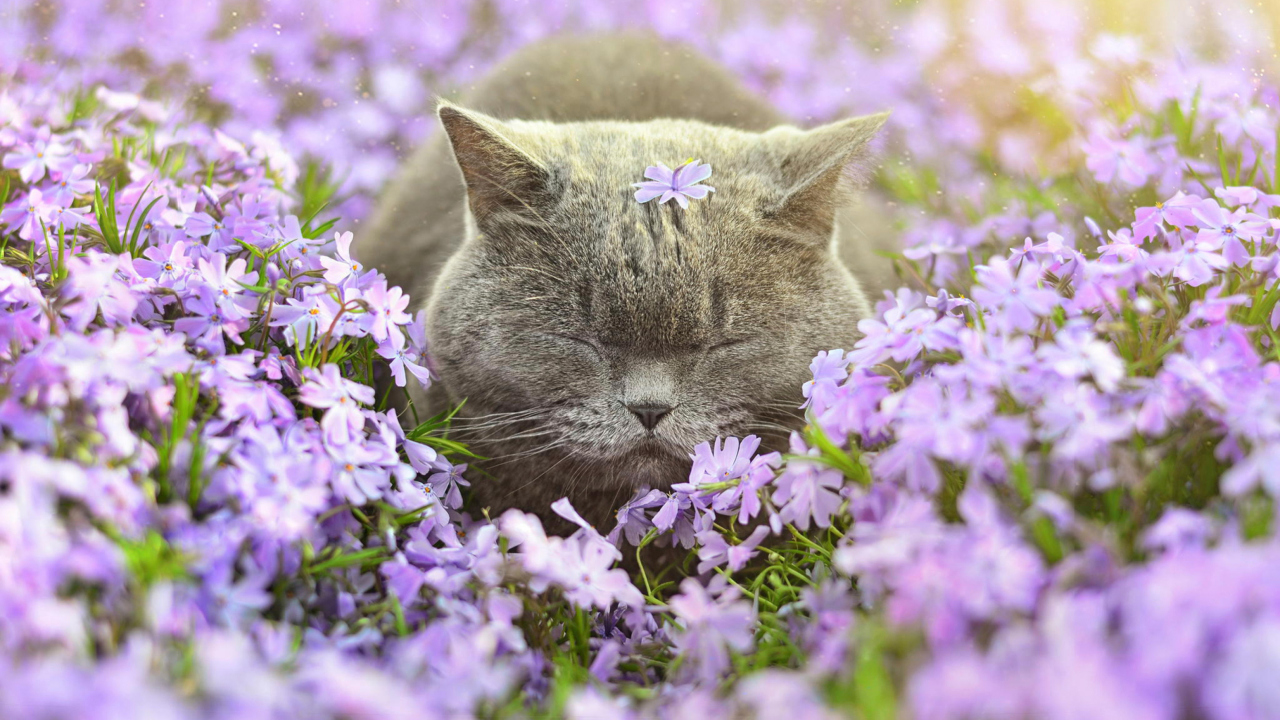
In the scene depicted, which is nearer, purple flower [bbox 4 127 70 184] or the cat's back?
purple flower [bbox 4 127 70 184]

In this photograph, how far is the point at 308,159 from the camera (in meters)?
2.29

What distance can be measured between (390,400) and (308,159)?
0.97m

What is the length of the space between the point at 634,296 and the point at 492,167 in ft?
1.16

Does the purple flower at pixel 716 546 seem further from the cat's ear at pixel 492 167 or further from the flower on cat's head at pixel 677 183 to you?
the cat's ear at pixel 492 167

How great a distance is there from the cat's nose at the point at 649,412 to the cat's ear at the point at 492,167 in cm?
40

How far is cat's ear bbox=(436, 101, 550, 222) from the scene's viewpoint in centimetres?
144

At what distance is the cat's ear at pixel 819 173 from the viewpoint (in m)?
1.46

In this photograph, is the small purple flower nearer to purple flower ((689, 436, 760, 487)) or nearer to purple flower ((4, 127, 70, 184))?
purple flower ((4, 127, 70, 184))

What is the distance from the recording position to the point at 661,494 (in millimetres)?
1352

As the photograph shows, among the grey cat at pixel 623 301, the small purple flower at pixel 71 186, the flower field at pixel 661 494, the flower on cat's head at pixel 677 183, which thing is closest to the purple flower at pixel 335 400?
the flower field at pixel 661 494

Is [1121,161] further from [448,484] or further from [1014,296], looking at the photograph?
[448,484]

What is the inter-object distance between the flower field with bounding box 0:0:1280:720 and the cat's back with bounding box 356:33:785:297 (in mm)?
292

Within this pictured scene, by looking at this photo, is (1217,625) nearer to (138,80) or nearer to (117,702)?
(117,702)

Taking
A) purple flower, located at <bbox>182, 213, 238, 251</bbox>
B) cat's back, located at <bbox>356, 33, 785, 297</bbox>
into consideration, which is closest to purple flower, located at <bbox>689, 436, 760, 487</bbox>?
purple flower, located at <bbox>182, 213, 238, 251</bbox>
